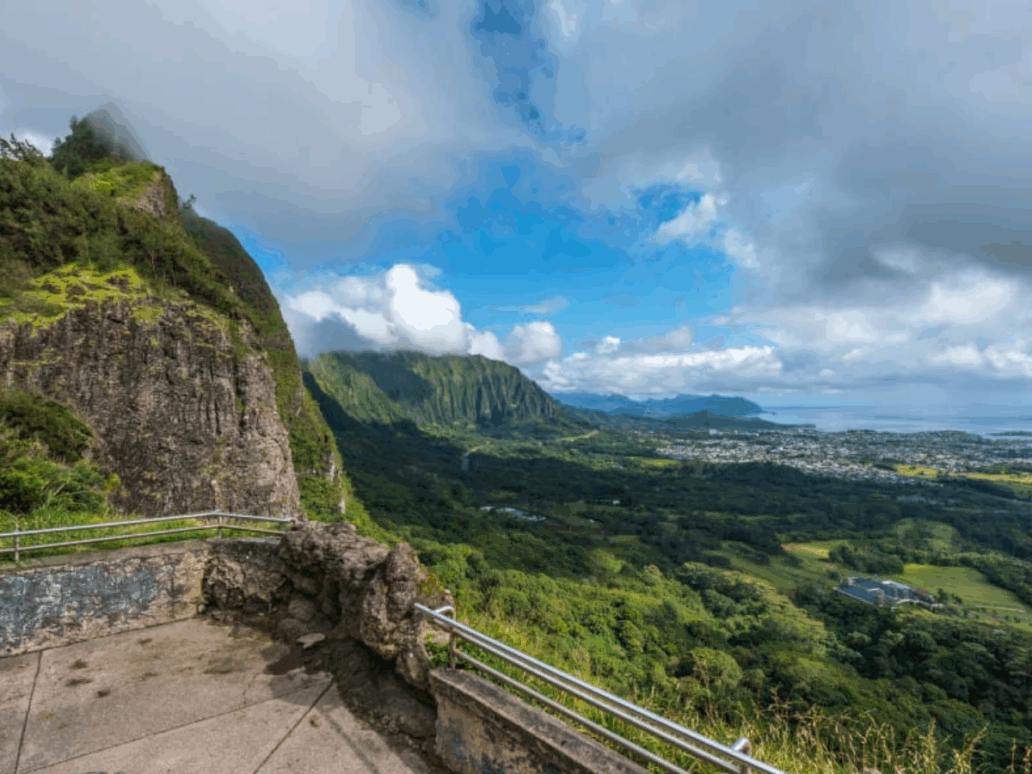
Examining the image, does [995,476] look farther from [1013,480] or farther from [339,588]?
[339,588]

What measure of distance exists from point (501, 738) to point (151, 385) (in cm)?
3071

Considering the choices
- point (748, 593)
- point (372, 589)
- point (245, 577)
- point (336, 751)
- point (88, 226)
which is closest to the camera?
point (336, 751)

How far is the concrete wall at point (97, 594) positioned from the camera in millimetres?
6000

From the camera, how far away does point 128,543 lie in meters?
7.38

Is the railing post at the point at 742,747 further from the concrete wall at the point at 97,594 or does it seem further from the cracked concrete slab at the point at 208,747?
the concrete wall at the point at 97,594

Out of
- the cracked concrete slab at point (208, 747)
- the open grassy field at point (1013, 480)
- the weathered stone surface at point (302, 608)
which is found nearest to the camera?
the cracked concrete slab at point (208, 747)

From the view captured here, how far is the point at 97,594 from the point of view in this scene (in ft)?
21.0

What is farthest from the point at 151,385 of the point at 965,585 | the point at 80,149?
the point at 965,585

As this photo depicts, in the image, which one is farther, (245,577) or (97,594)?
(245,577)

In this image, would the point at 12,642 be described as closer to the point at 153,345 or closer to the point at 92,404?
the point at 92,404

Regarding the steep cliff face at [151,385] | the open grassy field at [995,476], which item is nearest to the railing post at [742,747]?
the steep cliff face at [151,385]

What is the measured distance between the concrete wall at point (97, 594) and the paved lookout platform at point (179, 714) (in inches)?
9.6

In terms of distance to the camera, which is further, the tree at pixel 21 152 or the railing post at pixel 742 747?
the tree at pixel 21 152

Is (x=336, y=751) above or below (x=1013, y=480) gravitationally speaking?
above
